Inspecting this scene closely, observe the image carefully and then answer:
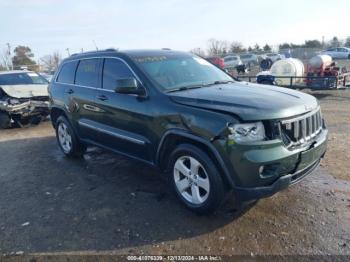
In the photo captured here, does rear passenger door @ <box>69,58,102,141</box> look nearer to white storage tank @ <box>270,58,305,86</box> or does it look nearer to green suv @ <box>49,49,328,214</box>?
green suv @ <box>49,49,328,214</box>

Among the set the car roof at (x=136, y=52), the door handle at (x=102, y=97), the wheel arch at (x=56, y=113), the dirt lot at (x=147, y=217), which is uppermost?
the car roof at (x=136, y=52)

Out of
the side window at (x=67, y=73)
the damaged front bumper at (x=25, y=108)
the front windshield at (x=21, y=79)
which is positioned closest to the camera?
the side window at (x=67, y=73)

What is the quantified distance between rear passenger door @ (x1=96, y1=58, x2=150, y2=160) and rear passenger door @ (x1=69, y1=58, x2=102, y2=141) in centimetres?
19

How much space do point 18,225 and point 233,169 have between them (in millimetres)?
2617

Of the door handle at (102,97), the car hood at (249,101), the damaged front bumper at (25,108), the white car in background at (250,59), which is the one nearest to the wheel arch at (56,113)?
the door handle at (102,97)

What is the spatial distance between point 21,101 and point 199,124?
27.2ft

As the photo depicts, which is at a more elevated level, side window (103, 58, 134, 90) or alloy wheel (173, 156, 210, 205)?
side window (103, 58, 134, 90)

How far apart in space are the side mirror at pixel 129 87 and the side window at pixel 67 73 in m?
2.11

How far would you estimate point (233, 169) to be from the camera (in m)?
3.23

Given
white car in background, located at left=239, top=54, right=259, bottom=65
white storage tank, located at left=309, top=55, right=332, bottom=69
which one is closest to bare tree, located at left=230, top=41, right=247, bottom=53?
white car in background, located at left=239, top=54, right=259, bottom=65

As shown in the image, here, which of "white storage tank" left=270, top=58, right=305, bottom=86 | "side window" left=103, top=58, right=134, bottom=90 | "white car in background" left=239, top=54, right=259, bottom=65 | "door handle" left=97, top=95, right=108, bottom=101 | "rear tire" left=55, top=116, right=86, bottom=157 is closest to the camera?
"side window" left=103, top=58, right=134, bottom=90

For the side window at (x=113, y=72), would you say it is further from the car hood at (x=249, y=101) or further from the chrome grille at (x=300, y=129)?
Answer: the chrome grille at (x=300, y=129)

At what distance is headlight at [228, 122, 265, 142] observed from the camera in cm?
319

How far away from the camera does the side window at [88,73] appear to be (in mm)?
5223
